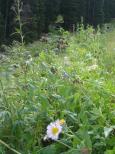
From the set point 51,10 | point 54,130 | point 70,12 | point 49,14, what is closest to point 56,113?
point 54,130

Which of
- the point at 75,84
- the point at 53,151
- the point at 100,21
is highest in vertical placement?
the point at 75,84

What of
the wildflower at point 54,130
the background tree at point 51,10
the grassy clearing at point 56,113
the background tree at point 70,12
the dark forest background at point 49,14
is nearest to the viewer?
the wildflower at point 54,130

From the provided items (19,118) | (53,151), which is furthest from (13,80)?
(53,151)

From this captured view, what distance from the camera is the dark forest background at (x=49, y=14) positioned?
94.3 feet

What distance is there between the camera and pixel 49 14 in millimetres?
34719

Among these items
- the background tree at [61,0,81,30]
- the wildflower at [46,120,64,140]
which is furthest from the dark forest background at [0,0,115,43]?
the wildflower at [46,120,64,140]

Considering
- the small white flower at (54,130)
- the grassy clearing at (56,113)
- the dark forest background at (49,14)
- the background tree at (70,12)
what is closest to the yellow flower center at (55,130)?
the small white flower at (54,130)

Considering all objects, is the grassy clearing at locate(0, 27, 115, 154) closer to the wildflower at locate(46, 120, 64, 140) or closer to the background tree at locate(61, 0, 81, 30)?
the wildflower at locate(46, 120, 64, 140)

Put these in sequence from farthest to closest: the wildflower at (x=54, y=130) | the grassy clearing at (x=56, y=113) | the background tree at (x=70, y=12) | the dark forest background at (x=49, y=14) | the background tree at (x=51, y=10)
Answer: the background tree at (x=70, y=12) < the background tree at (x=51, y=10) < the dark forest background at (x=49, y=14) < the grassy clearing at (x=56, y=113) < the wildflower at (x=54, y=130)

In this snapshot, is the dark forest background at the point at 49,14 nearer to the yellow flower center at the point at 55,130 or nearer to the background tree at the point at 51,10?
the background tree at the point at 51,10

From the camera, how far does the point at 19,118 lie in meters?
2.60

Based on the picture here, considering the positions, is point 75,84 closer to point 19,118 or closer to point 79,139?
point 19,118

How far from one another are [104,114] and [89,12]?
3917cm

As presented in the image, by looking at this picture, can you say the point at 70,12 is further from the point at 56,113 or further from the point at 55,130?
the point at 55,130
